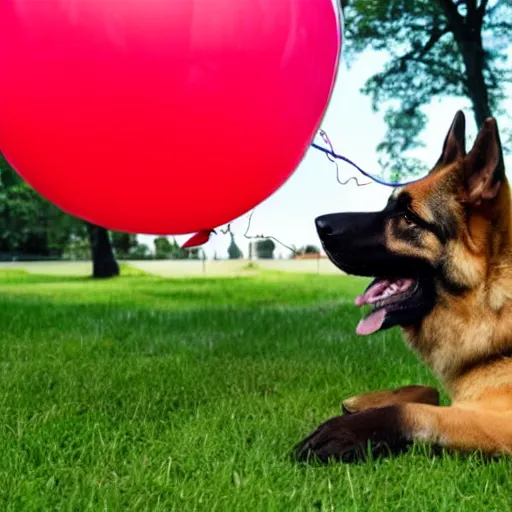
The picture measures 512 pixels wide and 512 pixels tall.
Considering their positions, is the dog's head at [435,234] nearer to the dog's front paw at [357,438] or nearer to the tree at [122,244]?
the dog's front paw at [357,438]

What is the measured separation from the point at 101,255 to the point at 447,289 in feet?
57.3

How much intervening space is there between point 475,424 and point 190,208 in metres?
1.69

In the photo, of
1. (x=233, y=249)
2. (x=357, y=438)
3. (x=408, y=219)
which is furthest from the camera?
(x=233, y=249)

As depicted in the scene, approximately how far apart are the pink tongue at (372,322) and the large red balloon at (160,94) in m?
0.87

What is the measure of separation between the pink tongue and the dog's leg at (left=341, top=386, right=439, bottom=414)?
0.51 metres

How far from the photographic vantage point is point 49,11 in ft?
10.6

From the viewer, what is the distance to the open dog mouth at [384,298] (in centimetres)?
359

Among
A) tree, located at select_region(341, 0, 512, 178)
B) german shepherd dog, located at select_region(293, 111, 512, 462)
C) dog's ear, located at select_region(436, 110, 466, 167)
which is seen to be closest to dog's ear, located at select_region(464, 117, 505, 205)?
german shepherd dog, located at select_region(293, 111, 512, 462)

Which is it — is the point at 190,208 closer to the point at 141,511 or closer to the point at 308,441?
the point at 308,441

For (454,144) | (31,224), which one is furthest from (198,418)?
(31,224)

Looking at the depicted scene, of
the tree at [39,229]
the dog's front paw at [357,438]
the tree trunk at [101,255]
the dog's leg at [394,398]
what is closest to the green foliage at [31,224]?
the tree at [39,229]

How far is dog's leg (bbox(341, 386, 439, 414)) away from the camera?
3.94m

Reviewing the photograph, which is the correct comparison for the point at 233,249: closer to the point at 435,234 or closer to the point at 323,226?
the point at 323,226

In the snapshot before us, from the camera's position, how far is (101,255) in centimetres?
2023
